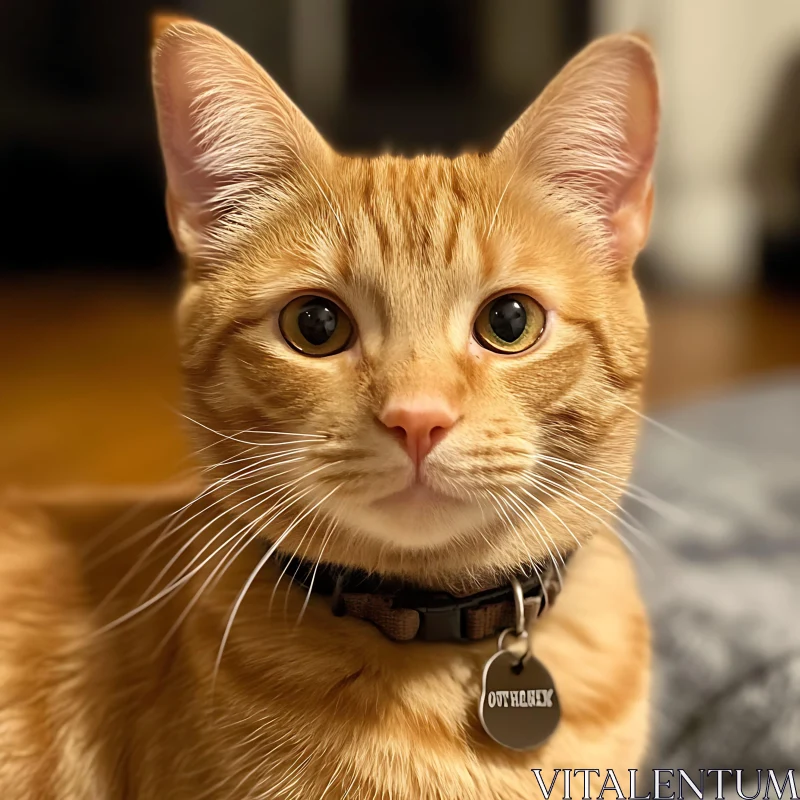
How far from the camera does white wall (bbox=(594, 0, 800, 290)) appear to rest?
4.23 m

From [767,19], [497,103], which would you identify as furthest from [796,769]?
[767,19]

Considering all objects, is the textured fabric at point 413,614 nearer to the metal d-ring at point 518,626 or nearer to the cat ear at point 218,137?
the metal d-ring at point 518,626

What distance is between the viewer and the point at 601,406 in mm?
888

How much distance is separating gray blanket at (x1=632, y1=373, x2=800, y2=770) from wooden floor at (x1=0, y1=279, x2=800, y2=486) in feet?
1.58

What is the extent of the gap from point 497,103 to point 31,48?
215 centimetres

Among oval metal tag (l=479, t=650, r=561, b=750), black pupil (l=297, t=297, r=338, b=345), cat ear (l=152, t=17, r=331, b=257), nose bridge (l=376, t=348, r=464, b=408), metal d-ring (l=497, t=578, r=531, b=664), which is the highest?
cat ear (l=152, t=17, r=331, b=257)

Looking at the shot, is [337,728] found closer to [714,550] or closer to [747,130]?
[714,550]

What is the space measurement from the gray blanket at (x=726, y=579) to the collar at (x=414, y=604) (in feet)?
1.22

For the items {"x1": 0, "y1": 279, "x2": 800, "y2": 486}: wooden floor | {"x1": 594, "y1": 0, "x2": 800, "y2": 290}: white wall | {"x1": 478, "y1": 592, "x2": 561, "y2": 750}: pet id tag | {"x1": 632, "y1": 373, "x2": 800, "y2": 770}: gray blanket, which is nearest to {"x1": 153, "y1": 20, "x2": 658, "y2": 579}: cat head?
{"x1": 478, "y1": 592, "x2": 561, "y2": 750}: pet id tag

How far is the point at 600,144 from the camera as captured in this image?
96 cm

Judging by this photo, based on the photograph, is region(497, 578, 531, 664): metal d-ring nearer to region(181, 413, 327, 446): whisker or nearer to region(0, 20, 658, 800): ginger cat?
region(0, 20, 658, 800): ginger cat

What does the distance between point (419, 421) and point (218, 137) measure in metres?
0.41

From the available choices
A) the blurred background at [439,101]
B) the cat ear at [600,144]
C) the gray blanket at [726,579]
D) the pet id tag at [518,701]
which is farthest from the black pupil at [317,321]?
the blurred background at [439,101]

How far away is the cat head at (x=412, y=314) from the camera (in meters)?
0.80
